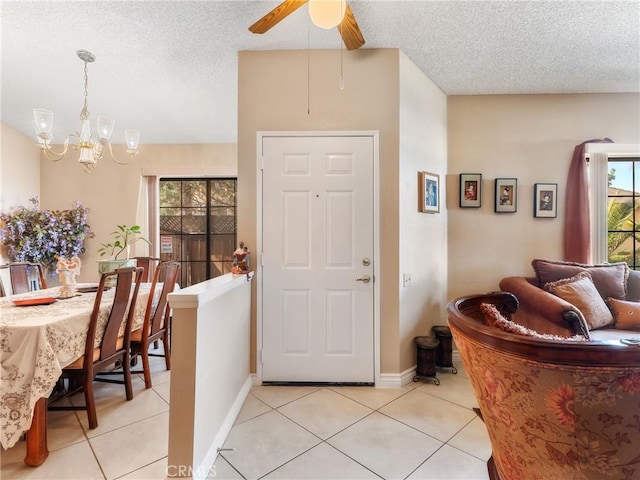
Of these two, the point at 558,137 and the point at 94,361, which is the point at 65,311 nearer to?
the point at 94,361

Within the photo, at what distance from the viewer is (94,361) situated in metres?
2.02

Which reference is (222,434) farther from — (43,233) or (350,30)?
(43,233)

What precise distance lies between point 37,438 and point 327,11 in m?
2.73

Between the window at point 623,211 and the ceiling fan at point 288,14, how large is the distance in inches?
128

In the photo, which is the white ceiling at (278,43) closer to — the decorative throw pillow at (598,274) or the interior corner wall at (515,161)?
the interior corner wall at (515,161)

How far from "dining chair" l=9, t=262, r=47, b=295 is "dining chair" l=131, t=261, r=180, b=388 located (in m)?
1.17

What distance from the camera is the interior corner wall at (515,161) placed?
311 cm

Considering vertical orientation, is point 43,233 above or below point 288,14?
below

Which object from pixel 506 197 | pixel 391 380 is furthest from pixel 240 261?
pixel 506 197

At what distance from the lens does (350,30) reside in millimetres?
1866

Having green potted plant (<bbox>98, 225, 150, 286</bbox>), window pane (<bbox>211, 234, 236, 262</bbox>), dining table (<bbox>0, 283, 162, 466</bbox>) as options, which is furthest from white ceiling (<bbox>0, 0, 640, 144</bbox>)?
dining table (<bbox>0, 283, 162, 466</bbox>)

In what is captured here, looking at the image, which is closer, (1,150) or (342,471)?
(342,471)

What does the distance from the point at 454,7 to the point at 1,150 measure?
5.60m

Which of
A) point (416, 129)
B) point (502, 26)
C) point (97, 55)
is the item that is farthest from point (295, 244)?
point (97, 55)
